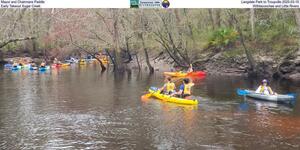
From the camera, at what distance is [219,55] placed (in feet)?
185

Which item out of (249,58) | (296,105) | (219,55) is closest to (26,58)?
(219,55)

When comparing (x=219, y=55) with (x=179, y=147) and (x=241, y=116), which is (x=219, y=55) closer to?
(x=241, y=116)

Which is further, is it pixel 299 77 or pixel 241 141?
pixel 299 77

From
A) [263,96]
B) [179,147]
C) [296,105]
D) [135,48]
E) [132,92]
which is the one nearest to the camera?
[179,147]

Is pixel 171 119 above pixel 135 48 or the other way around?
the other way around

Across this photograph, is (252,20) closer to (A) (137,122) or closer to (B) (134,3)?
(B) (134,3)

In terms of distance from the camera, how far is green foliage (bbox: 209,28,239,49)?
5484 cm

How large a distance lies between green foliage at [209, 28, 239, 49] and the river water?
17.9 metres

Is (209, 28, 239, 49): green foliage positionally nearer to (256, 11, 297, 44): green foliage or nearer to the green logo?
(256, 11, 297, 44): green foliage

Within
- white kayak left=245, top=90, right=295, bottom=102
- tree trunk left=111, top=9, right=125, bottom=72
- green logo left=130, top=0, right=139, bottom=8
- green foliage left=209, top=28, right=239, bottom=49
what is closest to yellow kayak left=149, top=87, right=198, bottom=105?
white kayak left=245, top=90, right=295, bottom=102

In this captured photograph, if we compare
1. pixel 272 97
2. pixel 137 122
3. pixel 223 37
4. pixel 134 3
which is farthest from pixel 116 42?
pixel 137 122

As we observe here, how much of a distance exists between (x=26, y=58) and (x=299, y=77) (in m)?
47.1

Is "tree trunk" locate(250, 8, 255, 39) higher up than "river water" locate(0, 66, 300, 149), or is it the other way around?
"tree trunk" locate(250, 8, 255, 39)

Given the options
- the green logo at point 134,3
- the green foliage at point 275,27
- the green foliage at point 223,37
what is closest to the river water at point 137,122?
the green logo at point 134,3
